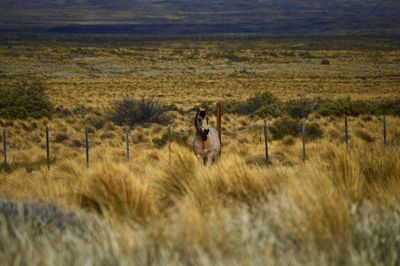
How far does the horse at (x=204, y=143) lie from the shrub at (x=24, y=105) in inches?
766

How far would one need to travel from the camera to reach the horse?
37.0 feet

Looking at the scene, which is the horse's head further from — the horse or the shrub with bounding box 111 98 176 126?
the shrub with bounding box 111 98 176 126

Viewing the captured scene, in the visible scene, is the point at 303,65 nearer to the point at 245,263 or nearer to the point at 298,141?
the point at 298,141

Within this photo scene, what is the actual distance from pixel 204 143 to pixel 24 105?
73.3 ft

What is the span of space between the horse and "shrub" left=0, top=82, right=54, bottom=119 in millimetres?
19462

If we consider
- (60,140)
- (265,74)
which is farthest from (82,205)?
(265,74)

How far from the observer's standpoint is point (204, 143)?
37.5 feet

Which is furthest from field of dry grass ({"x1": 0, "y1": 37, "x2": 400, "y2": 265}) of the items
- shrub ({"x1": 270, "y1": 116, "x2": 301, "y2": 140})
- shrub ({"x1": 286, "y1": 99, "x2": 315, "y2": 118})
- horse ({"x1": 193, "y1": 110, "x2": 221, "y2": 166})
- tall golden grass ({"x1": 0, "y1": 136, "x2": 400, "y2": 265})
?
shrub ({"x1": 286, "y1": 99, "x2": 315, "y2": 118})

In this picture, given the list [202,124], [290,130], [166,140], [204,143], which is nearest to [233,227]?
[202,124]

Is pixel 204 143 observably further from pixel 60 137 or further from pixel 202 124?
pixel 60 137

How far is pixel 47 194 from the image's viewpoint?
746cm

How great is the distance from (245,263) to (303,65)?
73830 millimetres

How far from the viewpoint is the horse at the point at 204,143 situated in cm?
1129

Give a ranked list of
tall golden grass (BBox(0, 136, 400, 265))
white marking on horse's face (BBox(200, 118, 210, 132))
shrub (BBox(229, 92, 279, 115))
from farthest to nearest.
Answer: shrub (BBox(229, 92, 279, 115)) → white marking on horse's face (BBox(200, 118, 210, 132)) → tall golden grass (BBox(0, 136, 400, 265))
